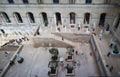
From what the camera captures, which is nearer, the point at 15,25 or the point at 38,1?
the point at 38,1

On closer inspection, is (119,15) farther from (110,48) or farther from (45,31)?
(45,31)

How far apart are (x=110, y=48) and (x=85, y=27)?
677 centimetres

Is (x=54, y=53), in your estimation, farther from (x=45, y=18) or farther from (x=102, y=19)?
(x=102, y=19)

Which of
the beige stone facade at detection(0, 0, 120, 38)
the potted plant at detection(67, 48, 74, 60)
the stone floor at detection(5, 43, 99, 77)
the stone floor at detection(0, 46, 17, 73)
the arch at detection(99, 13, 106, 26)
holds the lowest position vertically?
the stone floor at detection(0, 46, 17, 73)

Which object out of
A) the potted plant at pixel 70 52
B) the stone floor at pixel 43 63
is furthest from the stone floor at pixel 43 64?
the potted plant at pixel 70 52

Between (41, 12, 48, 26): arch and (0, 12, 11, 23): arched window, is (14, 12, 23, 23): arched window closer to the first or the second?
(0, 12, 11, 23): arched window

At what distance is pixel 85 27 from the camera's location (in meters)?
22.9

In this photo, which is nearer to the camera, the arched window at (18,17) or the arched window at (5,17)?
the arched window at (18,17)

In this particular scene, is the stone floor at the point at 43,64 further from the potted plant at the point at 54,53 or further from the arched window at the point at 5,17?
the arched window at the point at 5,17

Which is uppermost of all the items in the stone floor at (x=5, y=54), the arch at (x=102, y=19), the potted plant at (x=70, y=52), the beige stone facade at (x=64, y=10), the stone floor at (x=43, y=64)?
the beige stone facade at (x=64, y=10)

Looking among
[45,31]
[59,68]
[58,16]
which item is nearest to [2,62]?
[45,31]

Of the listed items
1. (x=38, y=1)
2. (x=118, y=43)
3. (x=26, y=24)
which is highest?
(x=38, y=1)

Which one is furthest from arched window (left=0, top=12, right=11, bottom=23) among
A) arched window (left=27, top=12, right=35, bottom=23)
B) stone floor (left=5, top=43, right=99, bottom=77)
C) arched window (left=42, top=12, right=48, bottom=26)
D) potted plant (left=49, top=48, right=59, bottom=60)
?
potted plant (left=49, top=48, right=59, bottom=60)

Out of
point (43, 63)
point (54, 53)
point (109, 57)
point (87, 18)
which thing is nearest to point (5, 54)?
point (43, 63)
